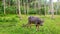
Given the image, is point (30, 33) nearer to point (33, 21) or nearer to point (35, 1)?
point (33, 21)

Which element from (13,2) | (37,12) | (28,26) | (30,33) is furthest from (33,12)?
(30,33)

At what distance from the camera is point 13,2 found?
57.6 metres

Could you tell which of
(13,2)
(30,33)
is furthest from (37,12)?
(30,33)

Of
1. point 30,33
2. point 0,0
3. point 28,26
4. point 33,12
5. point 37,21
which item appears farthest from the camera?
point 0,0

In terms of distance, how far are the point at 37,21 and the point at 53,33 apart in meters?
2.17

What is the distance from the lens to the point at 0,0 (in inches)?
2239

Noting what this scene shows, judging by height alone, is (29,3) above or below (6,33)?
above

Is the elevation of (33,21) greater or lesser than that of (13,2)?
lesser

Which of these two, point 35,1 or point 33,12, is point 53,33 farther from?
point 35,1

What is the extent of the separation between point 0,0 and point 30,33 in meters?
45.8

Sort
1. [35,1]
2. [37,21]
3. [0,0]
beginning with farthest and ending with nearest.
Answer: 1. [35,1]
2. [0,0]
3. [37,21]

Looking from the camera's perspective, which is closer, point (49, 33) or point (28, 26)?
point (49, 33)

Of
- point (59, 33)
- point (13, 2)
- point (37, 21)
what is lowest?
point (59, 33)

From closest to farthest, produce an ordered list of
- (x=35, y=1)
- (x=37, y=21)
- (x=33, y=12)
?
(x=37, y=21)
(x=33, y=12)
(x=35, y=1)
